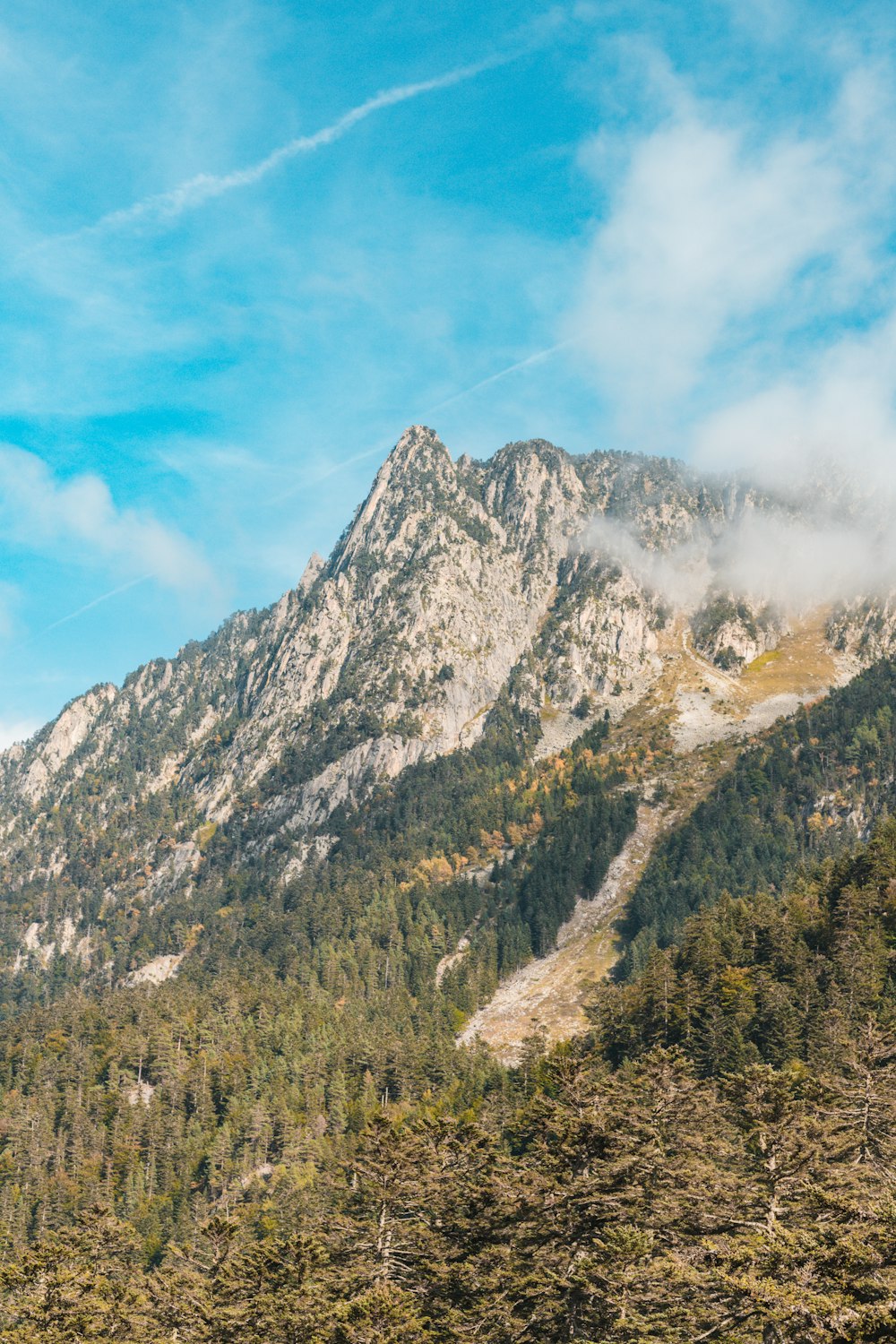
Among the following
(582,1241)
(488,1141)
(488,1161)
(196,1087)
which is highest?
(196,1087)

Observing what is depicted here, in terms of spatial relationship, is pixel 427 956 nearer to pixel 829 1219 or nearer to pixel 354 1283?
pixel 354 1283

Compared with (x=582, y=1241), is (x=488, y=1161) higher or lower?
higher

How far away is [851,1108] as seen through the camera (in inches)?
1859

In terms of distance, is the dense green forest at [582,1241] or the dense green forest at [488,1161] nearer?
the dense green forest at [582,1241]

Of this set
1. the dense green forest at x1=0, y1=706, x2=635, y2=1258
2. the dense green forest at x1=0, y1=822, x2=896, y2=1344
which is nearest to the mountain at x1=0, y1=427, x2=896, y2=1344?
the dense green forest at x1=0, y1=822, x2=896, y2=1344

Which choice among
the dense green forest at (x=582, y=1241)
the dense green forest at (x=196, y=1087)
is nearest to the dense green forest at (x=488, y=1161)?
the dense green forest at (x=582, y=1241)

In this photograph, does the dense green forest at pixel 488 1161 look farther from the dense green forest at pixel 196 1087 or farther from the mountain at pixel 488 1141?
the dense green forest at pixel 196 1087

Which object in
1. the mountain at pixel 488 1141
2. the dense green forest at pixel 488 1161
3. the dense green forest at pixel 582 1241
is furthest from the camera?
the mountain at pixel 488 1141

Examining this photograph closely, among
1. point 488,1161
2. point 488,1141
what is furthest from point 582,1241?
point 488,1141

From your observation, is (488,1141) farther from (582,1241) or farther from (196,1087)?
(196,1087)

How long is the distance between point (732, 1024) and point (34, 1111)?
99977 mm

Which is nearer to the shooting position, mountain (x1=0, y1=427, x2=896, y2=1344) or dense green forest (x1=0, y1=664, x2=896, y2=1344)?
dense green forest (x1=0, y1=664, x2=896, y2=1344)

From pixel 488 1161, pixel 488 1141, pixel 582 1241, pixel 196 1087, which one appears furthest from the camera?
pixel 196 1087

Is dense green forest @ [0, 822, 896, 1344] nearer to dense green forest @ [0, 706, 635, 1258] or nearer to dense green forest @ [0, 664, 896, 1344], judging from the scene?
dense green forest @ [0, 664, 896, 1344]
